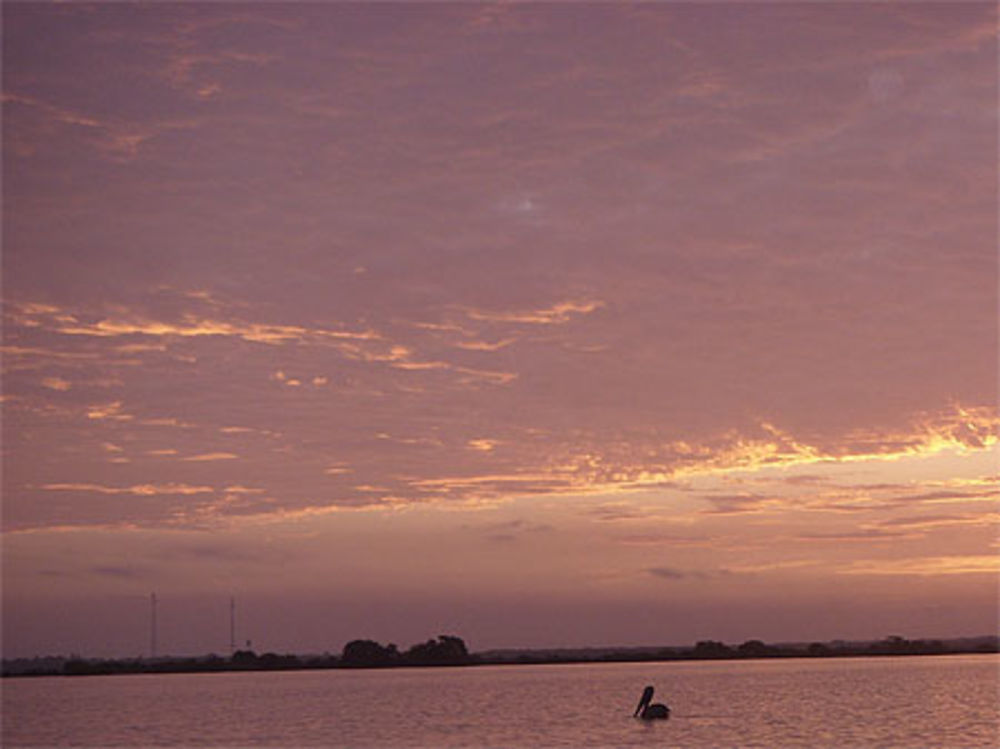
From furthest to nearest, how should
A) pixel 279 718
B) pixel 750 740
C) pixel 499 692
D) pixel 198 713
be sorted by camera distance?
pixel 499 692
pixel 198 713
pixel 279 718
pixel 750 740

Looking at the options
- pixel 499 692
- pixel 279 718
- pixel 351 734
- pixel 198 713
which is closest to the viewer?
pixel 351 734

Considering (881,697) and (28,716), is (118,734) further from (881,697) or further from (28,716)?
(881,697)

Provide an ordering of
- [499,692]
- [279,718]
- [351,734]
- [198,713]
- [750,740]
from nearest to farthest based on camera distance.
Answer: [750,740]
[351,734]
[279,718]
[198,713]
[499,692]

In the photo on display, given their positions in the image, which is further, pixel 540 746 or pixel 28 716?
pixel 28 716

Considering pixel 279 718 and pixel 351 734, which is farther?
pixel 279 718

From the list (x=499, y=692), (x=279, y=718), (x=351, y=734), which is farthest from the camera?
(x=499, y=692)

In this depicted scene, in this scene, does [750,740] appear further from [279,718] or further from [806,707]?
[279,718]

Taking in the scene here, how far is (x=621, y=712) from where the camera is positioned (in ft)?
325

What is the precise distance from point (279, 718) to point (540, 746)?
3578cm

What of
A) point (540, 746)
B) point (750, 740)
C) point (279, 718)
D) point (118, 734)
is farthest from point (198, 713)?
A: point (750, 740)

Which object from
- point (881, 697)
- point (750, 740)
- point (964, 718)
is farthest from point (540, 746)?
point (881, 697)

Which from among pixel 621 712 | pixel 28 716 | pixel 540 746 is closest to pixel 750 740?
pixel 540 746

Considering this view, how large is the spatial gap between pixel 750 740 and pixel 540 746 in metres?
10.9

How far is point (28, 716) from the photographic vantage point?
11225 cm
